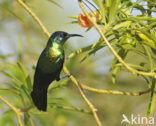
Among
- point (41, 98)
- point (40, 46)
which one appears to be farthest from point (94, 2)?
point (40, 46)

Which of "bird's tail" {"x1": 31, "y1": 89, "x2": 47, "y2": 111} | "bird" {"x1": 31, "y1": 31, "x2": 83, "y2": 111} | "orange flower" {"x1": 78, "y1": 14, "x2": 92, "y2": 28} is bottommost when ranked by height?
"bird's tail" {"x1": 31, "y1": 89, "x2": 47, "y2": 111}

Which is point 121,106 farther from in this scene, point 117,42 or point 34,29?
point 117,42

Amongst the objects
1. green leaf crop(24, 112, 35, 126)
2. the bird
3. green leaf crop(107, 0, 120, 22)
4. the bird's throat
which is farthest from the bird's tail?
green leaf crop(107, 0, 120, 22)

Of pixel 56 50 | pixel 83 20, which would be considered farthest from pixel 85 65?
pixel 83 20

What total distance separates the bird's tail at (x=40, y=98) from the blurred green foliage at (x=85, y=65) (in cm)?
7

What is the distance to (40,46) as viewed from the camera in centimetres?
508

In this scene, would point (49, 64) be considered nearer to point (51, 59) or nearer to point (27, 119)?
point (51, 59)

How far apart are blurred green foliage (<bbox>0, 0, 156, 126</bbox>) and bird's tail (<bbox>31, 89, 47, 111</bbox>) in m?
0.07

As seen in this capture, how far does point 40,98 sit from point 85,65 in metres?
2.04

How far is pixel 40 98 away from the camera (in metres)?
2.98

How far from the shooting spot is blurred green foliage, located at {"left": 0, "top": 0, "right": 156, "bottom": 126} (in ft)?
7.59

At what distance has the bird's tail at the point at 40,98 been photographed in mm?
2912

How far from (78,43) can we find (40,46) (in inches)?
25.3

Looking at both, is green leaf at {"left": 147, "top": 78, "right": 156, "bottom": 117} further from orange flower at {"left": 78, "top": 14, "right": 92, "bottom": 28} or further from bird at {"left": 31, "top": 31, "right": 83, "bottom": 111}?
bird at {"left": 31, "top": 31, "right": 83, "bottom": 111}
